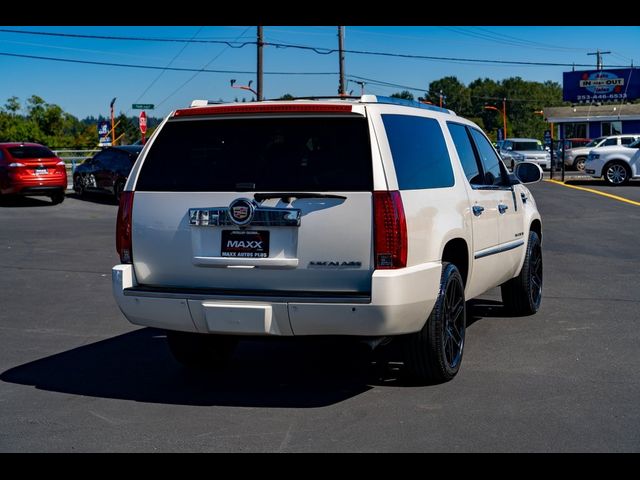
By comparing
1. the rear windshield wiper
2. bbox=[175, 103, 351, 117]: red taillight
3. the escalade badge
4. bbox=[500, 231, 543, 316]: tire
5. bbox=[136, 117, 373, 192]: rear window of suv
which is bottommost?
bbox=[500, 231, 543, 316]: tire

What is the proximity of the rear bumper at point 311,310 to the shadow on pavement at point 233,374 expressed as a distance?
8.7 inches

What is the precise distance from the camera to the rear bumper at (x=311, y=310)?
562 cm

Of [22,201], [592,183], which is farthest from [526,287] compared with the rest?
[592,183]

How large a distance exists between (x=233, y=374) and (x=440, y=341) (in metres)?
1.60

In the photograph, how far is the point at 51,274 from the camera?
12680 mm

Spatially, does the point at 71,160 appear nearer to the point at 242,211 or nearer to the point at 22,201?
the point at 22,201

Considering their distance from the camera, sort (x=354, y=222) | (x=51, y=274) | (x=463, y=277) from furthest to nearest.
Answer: (x=51, y=274), (x=463, y=277), (x=354, y=222)

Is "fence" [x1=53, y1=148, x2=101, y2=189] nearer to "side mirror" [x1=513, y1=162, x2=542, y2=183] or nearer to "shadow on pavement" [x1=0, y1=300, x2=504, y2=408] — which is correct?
"side mirror" [x1=513, y1=162, x2=542, y2=183]

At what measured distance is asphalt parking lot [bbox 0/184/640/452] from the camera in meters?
5.20

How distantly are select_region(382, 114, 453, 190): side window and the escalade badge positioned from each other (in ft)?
3.00

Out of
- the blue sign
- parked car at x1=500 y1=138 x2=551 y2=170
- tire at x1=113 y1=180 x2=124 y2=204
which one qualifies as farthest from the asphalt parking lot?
the blue sign
